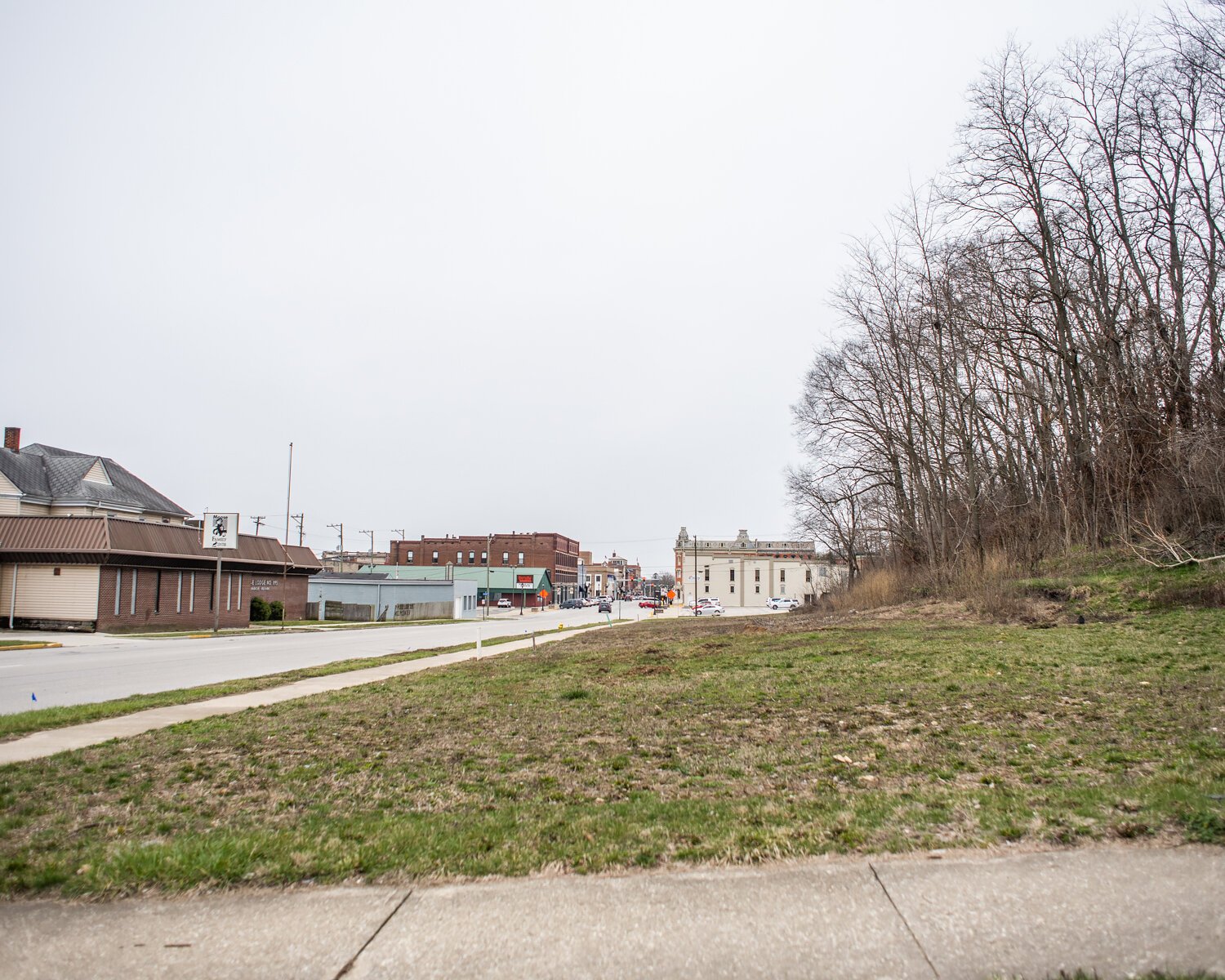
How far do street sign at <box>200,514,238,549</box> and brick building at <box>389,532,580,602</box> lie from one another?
10059cm

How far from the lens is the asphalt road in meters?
15.3

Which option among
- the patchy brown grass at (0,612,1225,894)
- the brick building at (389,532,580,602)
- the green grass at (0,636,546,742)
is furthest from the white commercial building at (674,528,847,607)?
the patchy brown grass at (0,612,1225,894)

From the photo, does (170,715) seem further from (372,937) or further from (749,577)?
(749,577)

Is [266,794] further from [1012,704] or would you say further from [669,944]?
[1012,704]

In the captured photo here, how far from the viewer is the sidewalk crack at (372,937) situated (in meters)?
3.45

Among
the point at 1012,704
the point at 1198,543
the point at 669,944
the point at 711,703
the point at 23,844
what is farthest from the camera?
the point at 1198,543

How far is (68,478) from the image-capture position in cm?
4962

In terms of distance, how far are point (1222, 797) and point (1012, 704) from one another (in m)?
3.83

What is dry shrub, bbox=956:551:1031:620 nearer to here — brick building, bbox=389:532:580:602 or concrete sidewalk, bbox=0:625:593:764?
concrete sidewalk, bbox=0:625:593:764

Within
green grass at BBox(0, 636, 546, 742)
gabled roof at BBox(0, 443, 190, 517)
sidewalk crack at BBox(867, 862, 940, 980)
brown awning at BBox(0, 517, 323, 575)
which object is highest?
gabled roof at BBox(0, 443, 190, 517)

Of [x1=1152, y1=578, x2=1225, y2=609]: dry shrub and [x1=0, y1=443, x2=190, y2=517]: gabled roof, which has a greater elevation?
[x1=0, y1=443, x2=190, y2=517]: gabled roof

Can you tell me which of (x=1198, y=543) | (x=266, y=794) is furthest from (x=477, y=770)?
(x=1198, y=543)

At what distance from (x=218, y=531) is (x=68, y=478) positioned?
52.4 ft

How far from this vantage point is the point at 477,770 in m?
7.16
